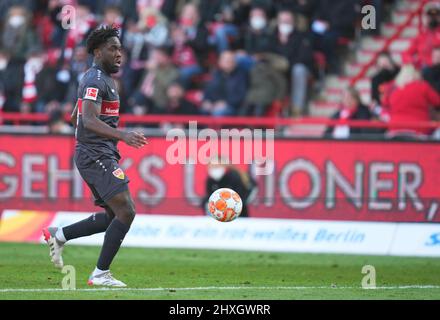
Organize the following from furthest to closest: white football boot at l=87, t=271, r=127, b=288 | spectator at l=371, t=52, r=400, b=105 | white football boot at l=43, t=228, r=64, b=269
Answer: spectator at l=371, t=52, r=400, b=105 < white football boot at l=43, t=228, r=64, b=269 < white football boot at l=87, t=271, r=127, b=288

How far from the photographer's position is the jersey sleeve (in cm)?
1073

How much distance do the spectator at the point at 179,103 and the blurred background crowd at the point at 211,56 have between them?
0.06 feet

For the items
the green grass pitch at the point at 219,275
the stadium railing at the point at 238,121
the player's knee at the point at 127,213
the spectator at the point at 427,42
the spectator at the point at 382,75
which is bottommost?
the green grass pitch at the point at 219,275

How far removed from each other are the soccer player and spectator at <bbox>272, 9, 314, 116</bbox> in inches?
402

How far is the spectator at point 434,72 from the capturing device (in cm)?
1939

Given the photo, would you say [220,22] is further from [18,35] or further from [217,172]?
[217,172]

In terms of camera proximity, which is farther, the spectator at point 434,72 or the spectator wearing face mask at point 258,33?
the spectator wearing face mask at point 258,33

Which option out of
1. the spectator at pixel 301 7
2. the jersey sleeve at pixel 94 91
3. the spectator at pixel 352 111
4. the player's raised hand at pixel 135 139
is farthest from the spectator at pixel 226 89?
the player's raised hand at pixel 135 139

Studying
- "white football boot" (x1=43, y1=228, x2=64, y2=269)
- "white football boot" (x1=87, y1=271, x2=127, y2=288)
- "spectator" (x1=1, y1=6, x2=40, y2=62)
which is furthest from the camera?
"spectator" (x1=1, y1=6, x2=40, y2=62)

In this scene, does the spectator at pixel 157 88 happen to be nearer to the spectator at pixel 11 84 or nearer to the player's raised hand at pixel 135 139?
the spectator at pixel 11 84

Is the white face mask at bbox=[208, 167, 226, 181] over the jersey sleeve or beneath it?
beneath

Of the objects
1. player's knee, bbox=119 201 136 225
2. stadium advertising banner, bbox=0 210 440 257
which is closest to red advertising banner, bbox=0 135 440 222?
stadium advertising banner, bbox=0 210 440 257
